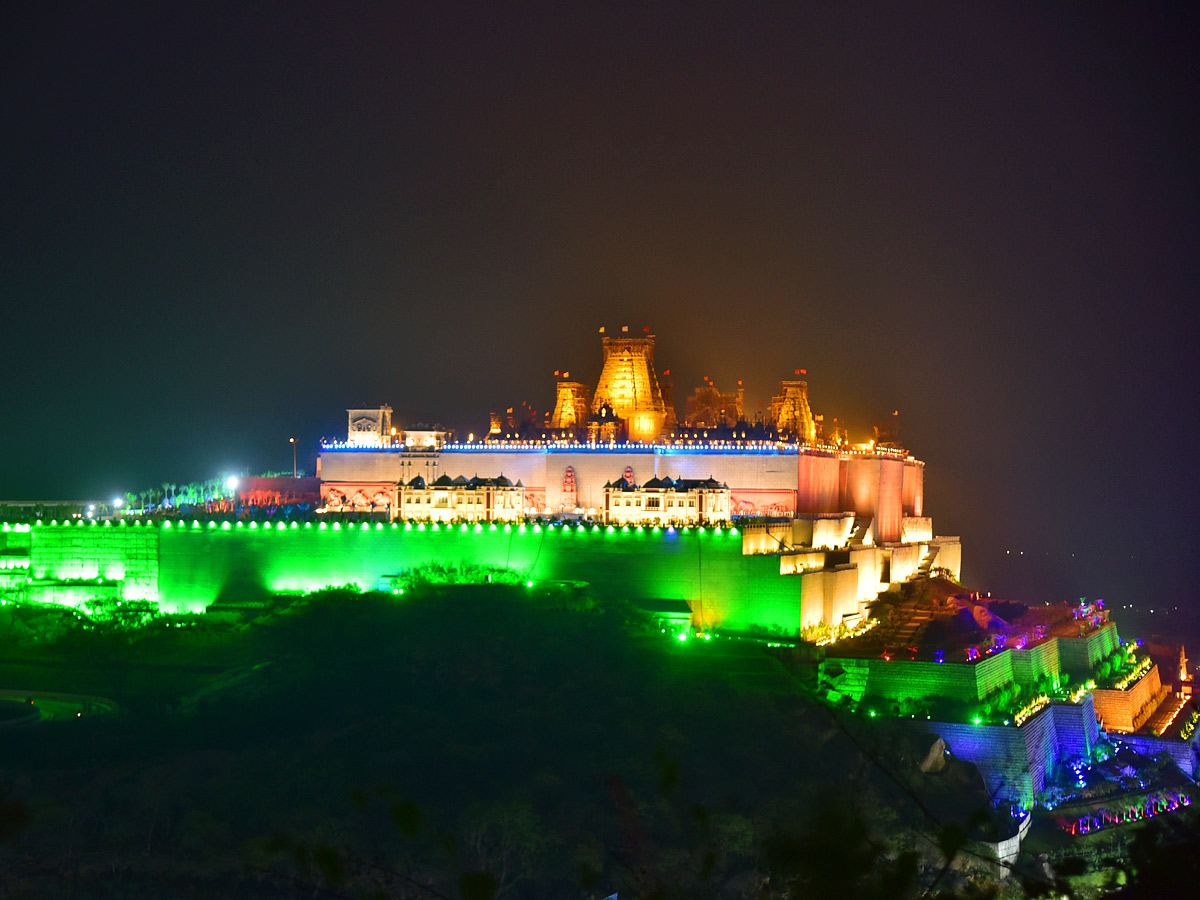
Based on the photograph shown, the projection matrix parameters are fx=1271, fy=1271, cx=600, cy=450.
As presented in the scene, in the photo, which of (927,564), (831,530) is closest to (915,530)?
(927,564)

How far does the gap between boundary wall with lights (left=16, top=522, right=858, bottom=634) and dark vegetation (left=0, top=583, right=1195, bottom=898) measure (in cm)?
273

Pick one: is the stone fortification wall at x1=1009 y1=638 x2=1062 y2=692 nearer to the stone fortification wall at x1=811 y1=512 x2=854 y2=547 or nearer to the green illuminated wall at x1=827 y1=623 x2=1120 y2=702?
the green illuminated wall at x1=827 y1=623 x2=1120 y2=702

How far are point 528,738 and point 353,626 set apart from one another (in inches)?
318

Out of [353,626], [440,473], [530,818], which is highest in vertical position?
[440,473]

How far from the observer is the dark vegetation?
72.3 ft

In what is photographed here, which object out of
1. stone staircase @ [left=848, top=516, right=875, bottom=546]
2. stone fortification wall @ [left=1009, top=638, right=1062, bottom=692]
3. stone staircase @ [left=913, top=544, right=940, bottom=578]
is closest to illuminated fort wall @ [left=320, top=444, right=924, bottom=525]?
stone staircase @ [left=848, top=516, right=875, bottom=546]

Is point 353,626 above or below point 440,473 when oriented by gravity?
below

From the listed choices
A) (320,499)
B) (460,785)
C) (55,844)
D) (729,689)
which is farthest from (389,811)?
(320,499)

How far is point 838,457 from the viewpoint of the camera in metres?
46.4

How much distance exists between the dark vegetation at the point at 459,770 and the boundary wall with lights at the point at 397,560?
2732 mm

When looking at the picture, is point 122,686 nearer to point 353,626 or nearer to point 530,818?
point 353,626

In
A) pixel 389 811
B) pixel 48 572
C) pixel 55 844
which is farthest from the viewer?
pixel 48 572

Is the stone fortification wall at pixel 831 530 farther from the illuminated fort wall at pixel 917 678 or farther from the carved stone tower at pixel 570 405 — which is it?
the carved stone tower at pixel 570 405

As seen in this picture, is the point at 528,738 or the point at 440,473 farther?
the point at 440,473
